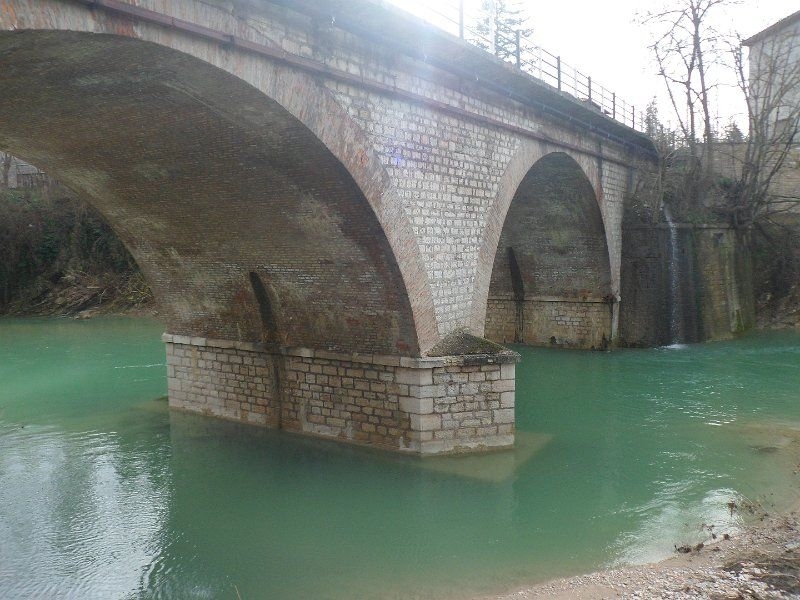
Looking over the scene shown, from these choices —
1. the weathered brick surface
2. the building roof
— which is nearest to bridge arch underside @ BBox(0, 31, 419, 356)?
the weathered brick surface

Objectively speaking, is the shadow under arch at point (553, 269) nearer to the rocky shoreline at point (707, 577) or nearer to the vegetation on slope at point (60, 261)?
the rocky shoreline at point (707, 577)

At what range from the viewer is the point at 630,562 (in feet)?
18.4

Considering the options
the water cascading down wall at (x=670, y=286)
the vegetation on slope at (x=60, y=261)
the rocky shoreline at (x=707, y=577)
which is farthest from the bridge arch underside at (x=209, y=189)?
the vegetation on slope at (x=60, y=261)

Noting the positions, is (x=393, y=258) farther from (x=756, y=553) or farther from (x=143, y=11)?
(x=756, y=553)

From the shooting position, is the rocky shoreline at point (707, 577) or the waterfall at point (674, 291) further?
the waterfall at point (674, 291)

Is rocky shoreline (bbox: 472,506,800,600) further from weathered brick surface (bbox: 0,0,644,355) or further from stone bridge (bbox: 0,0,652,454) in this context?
weathered brick surface (bbox: 0,0,644,355)

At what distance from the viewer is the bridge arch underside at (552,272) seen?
15578 mm

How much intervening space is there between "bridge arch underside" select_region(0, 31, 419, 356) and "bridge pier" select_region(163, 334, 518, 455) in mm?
237

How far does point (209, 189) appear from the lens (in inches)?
320

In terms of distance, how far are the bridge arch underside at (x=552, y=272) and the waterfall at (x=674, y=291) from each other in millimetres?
1583

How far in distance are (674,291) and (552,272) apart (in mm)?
2984

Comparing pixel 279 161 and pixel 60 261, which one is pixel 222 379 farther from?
pixel 60 261

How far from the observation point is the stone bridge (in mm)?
5719

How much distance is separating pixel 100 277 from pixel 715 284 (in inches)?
941
